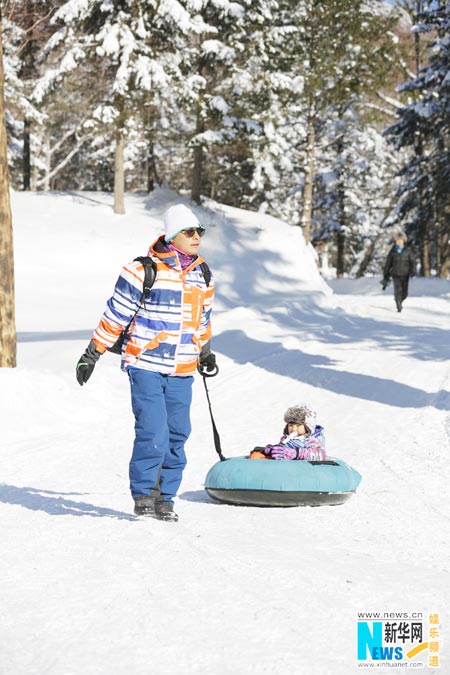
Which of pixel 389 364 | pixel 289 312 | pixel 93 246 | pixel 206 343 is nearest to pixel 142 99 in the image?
pixel 93 246

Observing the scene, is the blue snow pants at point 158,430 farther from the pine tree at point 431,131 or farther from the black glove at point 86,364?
the pine tree at point 431,131

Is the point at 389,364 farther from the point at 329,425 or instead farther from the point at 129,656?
the point at 129,656

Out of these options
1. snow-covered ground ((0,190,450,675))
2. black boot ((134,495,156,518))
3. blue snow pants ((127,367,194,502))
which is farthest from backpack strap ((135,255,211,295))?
snow-covered ground ((0,190,450,675))

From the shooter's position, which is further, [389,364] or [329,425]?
[389,364]

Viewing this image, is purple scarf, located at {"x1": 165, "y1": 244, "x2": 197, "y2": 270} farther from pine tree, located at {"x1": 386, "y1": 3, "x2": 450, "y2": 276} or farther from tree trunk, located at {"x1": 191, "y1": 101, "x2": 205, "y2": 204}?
tree trunk, located at {"x1": 191, "y1": 101, "x2": 205, "y2": 204}

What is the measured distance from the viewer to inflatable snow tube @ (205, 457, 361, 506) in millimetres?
6574

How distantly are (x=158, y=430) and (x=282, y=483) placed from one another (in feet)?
4.42

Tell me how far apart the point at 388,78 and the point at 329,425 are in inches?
1038

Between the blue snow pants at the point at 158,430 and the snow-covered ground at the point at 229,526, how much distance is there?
0.30 metres

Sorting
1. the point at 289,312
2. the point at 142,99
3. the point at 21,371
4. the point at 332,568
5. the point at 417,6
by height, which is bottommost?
the point at 289,312

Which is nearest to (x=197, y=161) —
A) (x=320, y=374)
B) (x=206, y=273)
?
(x=320, y=374)

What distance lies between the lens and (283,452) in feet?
23.2

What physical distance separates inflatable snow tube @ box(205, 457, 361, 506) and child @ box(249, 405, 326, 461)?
A: 0.95ft

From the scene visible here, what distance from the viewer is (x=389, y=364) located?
1501 cm
